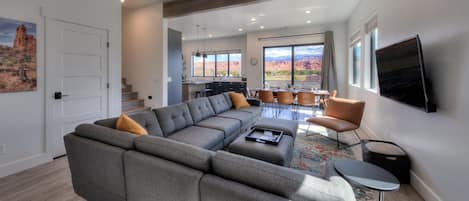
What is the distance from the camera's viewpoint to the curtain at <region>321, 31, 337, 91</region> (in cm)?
711

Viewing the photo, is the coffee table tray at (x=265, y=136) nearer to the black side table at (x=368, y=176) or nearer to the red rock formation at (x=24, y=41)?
the black side table at (x=368, y=176)

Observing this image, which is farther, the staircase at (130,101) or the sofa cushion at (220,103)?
the staircase at (130,101)

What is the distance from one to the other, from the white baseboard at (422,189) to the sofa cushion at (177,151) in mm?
2254

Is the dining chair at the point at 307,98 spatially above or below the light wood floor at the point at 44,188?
above

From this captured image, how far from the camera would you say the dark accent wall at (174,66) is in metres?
6.08

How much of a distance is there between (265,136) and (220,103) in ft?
5.65

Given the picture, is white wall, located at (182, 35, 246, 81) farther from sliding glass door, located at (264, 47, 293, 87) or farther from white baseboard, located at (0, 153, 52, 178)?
white baseboard, located at (0, 153, 52, 178)

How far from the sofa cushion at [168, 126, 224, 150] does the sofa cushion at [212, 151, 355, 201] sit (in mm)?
1251

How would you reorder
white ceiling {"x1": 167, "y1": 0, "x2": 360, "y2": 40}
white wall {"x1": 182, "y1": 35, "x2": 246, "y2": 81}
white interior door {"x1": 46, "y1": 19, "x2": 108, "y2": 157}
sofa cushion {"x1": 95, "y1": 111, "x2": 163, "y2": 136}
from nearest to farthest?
1. sofa cushion {"x1": 95, "y1": 111, "x2": 163, "y2": 136}
2. white interior door {"x1": 46, "y1": 19, "x2": 108, "y2": 157}
3. white ceiling {"x1": 167, "y1": 0, "x2": 360, "y2": 40}
4. white wall {"x1": 182, "y1": 35, "x2": 246, "y2": 81}

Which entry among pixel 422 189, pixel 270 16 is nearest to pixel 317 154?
pixel 422 189

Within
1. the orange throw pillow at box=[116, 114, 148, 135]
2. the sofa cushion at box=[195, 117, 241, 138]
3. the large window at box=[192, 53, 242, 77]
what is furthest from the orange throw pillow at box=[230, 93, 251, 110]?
the large window at box=[192, 53, 242, 77]

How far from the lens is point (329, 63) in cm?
720

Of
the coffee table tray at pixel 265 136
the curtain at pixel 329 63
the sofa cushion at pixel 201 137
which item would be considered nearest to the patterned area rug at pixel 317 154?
the coffee table tray at pixel 265 136

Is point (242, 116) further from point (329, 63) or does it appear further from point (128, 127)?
point (329, 63)
